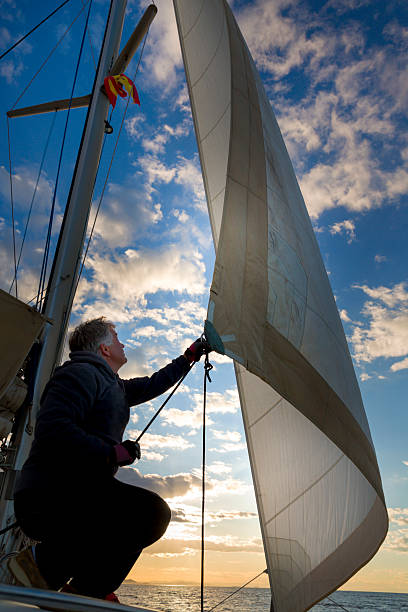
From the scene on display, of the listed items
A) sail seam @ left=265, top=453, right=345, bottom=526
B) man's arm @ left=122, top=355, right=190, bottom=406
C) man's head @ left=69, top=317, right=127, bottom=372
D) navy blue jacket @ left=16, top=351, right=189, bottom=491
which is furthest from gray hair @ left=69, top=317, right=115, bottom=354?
sail seam @ left=265, top=453, right=345, bottom=526

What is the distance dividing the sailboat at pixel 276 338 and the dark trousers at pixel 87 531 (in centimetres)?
76

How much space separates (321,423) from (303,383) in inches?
10.1

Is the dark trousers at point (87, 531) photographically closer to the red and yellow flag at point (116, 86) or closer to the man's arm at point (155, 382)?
the man's arm at point (155, 382)

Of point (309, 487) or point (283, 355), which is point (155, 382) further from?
point (309, 487)

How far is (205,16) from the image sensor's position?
4.87 meters

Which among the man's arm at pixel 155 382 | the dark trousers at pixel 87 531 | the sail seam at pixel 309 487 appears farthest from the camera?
the sail seam at pixel 309 487

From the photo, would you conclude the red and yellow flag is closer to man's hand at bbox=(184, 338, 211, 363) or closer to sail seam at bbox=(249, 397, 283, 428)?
sail seam at bbox=(249, 397, 283, 428)

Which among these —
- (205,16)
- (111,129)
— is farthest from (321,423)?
(111,129)

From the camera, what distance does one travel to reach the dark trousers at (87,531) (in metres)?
1.46

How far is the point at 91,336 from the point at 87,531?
2.84ft

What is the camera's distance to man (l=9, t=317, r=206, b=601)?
4.79 ft

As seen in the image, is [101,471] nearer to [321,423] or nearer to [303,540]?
[321,423]

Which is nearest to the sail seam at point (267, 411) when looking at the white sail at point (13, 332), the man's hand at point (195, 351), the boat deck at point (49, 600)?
the man's hand at point (195, 351)

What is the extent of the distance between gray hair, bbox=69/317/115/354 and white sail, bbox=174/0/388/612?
0.53 m
